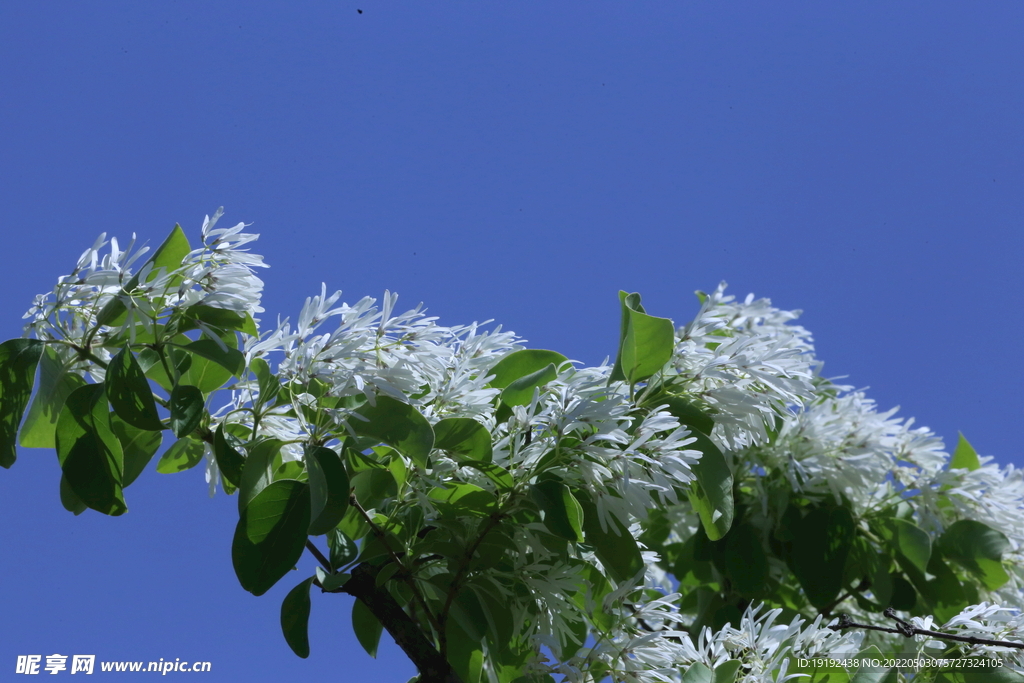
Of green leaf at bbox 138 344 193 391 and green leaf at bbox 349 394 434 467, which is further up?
green leaf at bbox 138 344 193 391

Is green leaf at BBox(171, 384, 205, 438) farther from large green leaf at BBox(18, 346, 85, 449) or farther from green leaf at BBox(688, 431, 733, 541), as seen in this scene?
green leaf at BBox(688, 431, 733, 541)

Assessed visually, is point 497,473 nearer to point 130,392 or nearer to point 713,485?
point 713,485

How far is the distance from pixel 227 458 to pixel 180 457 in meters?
0.19

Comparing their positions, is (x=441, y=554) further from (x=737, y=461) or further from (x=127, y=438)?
(x=737, y=461)

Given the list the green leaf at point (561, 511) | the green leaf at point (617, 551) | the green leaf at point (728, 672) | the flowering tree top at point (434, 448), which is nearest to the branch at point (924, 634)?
the flowering tree top at point (434, 448)

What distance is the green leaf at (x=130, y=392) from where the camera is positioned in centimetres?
102

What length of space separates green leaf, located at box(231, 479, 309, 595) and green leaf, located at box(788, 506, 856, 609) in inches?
45.1

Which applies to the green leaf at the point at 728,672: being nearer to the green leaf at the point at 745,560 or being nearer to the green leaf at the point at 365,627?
the green leaf at the point at 365,627

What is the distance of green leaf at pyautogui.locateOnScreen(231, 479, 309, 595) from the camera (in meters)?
0.97

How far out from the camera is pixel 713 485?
45.6 inches

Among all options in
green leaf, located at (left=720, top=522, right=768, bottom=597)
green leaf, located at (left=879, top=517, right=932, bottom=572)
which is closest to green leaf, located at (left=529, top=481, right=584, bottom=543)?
green leaf, located at (left=720, top=522, right=768, bottom=597)

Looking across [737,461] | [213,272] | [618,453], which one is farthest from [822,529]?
[213,272]

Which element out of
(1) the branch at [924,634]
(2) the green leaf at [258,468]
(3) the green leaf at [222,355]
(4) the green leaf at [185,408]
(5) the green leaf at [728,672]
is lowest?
(1) the branch at [924,634]

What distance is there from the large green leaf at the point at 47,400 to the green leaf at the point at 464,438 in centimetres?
50
